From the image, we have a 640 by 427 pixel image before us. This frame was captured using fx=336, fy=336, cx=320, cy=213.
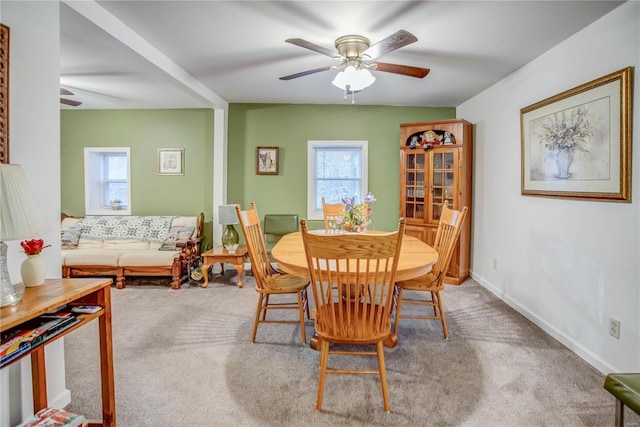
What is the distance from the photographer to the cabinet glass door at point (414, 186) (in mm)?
4520

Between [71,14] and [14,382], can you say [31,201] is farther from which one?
[71,14]

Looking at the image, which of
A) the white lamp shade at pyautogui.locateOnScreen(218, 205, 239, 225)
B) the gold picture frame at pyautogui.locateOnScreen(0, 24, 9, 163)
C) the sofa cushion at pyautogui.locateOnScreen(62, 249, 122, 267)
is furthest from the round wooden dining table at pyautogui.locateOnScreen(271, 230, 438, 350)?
the sofa cushion at pyautogui.locateOnScreen(62, 249, 122, 267)

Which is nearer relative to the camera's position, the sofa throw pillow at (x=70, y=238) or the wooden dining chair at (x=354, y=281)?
the wooden dining chair at (x=354, y=281)

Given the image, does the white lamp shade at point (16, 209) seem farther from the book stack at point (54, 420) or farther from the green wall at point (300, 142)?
the green wall at point (300, 142)

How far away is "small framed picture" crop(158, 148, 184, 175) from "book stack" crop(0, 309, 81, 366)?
3.84 metres

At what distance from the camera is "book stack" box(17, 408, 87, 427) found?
151 cm

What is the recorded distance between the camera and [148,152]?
201 inches

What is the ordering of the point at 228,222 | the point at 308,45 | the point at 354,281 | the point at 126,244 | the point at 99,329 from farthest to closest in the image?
the point at 126,244 → the point at 228,222 → the point at 308,45 → the point at 354,281 → the point at 99,329

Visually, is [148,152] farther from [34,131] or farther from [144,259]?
[34,131]

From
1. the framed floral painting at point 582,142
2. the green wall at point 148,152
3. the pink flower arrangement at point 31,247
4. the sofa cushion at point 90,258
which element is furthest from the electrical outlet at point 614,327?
the sofa cushion at point 90,258

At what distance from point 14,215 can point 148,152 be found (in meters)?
4.23

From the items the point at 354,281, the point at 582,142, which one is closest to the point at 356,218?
the point at 354,281

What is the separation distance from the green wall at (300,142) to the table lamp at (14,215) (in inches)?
145

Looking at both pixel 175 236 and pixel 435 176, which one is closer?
pixel 435 176
